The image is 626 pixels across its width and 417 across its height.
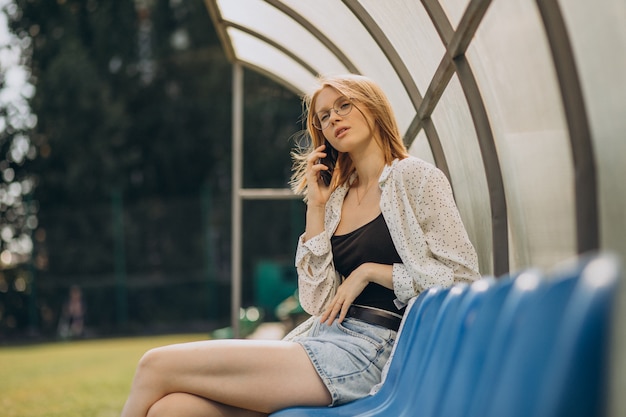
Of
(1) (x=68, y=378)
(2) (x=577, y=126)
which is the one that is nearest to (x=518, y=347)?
(2) (x=577, y=126)

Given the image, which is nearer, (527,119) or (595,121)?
(595,121)

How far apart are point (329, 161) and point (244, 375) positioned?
1.30 m

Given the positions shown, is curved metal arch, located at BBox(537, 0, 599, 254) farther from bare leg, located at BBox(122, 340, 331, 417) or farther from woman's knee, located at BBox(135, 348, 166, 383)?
woman's knee, located at BBox(135, 348, 166, 383)

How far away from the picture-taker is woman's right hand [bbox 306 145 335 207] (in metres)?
3.75

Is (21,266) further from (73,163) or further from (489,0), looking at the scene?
(489,0)

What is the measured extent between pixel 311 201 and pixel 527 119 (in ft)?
4.23

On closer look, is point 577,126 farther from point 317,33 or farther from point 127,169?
point 127,169

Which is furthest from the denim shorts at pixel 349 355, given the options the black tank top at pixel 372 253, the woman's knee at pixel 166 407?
the woman's knee at pixel 166 407

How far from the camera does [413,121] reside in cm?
510

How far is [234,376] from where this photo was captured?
299cm

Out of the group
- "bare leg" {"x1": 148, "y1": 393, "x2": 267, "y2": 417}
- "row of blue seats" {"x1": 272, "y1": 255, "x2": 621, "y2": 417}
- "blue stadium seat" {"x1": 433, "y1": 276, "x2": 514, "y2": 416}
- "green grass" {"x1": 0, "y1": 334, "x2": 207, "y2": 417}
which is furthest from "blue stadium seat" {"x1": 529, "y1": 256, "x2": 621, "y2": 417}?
"green grass" {"x1": 0, "y1": 334, "x2": 207, "y2": 417}

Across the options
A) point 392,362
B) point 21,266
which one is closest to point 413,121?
point 392,362

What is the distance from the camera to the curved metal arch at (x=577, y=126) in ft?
6.72

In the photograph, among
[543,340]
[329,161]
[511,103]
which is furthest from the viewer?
[329,161]
